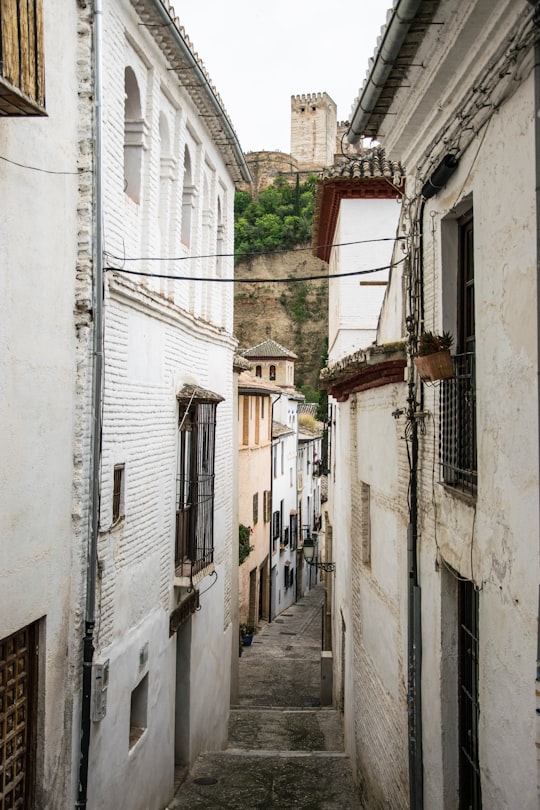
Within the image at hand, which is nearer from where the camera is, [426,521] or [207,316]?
Answer: [426,521]

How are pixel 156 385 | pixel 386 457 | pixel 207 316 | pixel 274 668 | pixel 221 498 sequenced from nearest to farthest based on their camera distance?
pixel 386 457
pixel 156 385
pixel 207 316
pixel 221 498
pixel 274 668

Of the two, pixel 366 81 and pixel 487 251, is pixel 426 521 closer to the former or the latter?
pixel 487 251

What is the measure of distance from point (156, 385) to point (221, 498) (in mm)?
4476

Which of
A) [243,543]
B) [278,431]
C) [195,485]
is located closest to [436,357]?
[195,485]

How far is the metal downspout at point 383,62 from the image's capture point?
4.81 metres

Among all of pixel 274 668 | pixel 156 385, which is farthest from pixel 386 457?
pixel 274 668

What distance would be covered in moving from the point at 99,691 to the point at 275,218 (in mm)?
55208

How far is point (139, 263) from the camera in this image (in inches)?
336

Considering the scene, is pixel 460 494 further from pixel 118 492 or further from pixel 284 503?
pixel 284 503

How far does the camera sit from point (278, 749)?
1305cm

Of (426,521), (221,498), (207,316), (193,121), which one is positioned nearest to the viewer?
(426,521)

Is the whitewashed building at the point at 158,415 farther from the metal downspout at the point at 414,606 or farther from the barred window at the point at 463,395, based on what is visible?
the barred window at the point at 463,395

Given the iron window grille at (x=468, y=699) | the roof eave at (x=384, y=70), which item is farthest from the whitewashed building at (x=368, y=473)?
the iron window grille at (x=468, y=699)

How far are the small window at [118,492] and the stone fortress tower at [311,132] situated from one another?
60228mm
